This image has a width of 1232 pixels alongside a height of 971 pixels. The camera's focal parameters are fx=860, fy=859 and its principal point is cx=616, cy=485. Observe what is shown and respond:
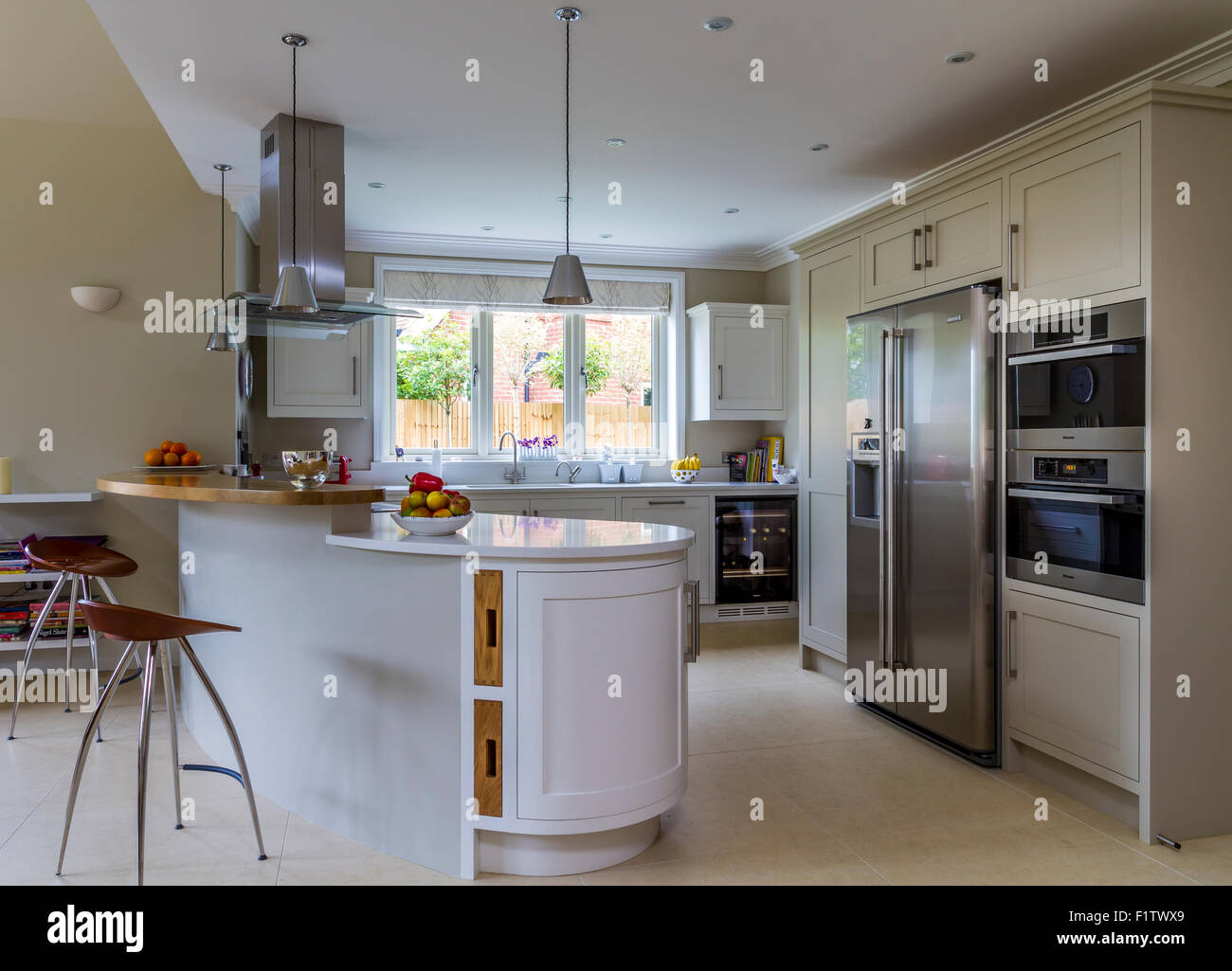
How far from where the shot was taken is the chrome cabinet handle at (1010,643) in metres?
3.22

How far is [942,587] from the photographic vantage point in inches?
137

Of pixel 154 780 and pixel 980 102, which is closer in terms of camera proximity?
pixel 154 780

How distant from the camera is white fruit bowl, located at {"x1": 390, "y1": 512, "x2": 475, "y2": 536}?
253cm

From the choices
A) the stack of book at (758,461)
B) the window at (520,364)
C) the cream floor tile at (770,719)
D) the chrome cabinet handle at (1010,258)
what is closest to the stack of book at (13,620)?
the window at (520,364)

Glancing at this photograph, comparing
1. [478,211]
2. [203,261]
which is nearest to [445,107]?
[478,211]

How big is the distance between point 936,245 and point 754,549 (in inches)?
101

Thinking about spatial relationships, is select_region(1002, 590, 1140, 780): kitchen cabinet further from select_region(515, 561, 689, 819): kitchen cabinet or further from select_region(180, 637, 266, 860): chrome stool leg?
select_region(180, 637, 266, 860): chrome stool leg

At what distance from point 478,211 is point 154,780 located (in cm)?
347

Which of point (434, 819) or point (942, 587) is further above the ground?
point (942, 587)

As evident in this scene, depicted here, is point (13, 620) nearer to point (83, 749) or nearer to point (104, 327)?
point (104, 327)

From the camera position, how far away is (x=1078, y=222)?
2.93m
